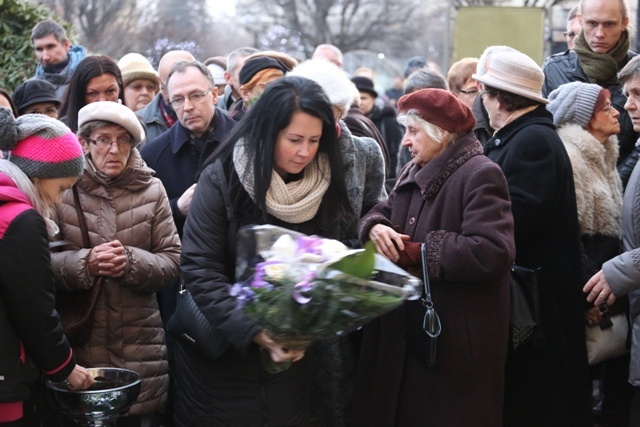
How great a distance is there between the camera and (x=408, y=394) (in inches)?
181

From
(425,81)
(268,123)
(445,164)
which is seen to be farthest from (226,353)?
Result: (425,81)

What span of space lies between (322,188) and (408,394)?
3.66 feet

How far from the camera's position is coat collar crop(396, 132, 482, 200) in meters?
4.49

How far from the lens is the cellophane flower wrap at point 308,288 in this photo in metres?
3.48

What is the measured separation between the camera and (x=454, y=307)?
4.45 m

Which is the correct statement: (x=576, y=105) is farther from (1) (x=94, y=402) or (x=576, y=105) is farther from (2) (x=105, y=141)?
(1) (x=94, y=402)

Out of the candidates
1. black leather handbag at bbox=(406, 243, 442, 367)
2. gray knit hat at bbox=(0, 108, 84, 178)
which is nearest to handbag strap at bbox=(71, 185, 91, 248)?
gray knit hat at bbox=(0, 108, 84, 178)

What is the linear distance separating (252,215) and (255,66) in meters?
2.43

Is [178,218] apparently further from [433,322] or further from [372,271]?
[372,271]

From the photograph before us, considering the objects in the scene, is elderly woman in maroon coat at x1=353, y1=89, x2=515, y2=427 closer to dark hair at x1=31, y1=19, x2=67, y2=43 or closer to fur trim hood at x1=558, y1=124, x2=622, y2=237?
fur trim hood at x1=558, y1=124, x2=622, y2=237

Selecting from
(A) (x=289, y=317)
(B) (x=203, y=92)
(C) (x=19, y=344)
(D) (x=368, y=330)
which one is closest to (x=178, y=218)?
(B) (x=203, y=92)

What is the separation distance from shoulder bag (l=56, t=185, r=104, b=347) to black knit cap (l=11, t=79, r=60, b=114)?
172 cm

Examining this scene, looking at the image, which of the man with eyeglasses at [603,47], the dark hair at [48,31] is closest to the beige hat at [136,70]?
the dark hair at [48,31]

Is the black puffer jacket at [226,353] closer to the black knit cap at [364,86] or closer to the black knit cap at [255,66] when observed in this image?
the black knit cap at [255,66]
